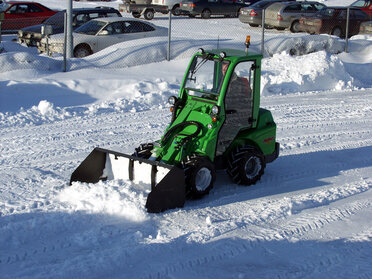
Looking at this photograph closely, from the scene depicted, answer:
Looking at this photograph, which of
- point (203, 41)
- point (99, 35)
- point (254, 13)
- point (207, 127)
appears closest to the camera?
point (207, 127)

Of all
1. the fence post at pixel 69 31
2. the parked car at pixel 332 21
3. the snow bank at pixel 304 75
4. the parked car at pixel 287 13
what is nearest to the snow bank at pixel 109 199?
the snow bank at pixel 304 75

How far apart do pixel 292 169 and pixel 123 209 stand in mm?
3309

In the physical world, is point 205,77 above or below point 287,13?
below

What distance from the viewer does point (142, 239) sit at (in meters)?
6.95

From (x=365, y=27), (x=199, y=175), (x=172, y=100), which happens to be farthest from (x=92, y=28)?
(x=199, y=175)

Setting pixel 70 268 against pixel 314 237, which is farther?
pixel 314 237

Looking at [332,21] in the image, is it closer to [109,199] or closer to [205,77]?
Result: [205,77]

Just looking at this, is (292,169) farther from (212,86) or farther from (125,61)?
(125,61)

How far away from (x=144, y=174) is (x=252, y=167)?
1.72 metres

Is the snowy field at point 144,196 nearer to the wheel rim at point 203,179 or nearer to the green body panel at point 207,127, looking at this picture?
the wheel rim at point 203,179

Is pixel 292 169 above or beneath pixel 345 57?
beneath

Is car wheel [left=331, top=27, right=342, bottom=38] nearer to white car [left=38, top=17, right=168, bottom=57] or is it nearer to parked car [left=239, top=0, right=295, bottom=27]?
parked car [left=239, top=0, right=295, bottom=27]

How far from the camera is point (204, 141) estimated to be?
323 inches

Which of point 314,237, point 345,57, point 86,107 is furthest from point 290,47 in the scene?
point 314,237
